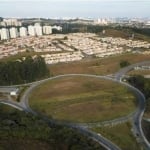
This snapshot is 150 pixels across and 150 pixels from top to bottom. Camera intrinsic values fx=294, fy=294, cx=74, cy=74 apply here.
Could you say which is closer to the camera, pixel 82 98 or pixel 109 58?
pixel 82 98

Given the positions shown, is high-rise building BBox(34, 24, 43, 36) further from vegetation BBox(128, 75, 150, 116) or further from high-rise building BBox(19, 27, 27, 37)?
vegetation BBox(128, 75, 150, 116)

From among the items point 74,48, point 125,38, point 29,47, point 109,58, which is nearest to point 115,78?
point 109,58

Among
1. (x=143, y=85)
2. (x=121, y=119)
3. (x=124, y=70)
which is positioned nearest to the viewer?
(x=121, y=119)

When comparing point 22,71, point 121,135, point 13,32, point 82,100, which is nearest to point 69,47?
point 13,32

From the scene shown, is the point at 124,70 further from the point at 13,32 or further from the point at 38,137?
the point at 13,32

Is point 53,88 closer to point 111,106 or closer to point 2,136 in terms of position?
point 111,106

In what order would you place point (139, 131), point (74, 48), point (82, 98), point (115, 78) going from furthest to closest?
point (74, 48) → point (115, 78) → point (82, 98) → point (139, 131)
